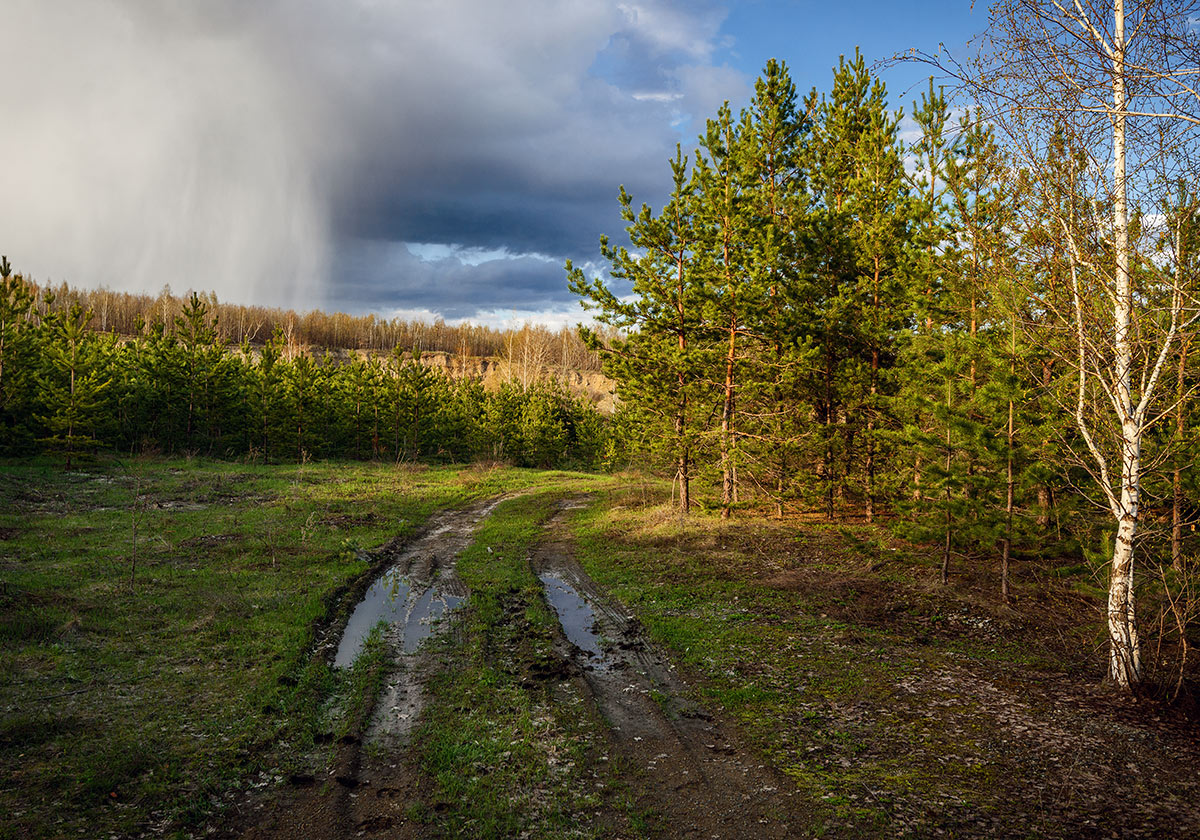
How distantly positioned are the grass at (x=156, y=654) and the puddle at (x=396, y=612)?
564mm

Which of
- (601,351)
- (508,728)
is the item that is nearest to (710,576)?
(508,728)

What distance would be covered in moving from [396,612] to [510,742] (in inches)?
220

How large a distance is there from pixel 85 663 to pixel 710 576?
11.0 m

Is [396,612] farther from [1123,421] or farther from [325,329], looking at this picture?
[325,329]

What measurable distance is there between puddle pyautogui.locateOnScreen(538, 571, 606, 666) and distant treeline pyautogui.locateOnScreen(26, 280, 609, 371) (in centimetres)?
8595

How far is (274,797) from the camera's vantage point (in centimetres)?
554

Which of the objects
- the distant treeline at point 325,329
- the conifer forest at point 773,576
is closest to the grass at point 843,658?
the conifer forest at point 773,576

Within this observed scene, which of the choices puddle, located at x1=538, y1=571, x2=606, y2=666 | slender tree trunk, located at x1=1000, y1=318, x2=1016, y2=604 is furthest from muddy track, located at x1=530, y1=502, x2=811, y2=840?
slender tree trunk, located at x1=1000, y1=318, x2=1016, y2=604

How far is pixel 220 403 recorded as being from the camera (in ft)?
133

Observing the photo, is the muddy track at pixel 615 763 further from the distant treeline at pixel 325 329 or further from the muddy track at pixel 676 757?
the distant treeline at pixel 325 329

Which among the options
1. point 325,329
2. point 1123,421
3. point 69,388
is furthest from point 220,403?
point 325,329

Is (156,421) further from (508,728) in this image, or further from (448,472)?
(508,728)

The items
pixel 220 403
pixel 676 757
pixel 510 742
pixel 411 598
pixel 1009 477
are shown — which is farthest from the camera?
pixel 220 403

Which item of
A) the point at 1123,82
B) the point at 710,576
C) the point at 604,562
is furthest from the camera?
the point at 604,562
